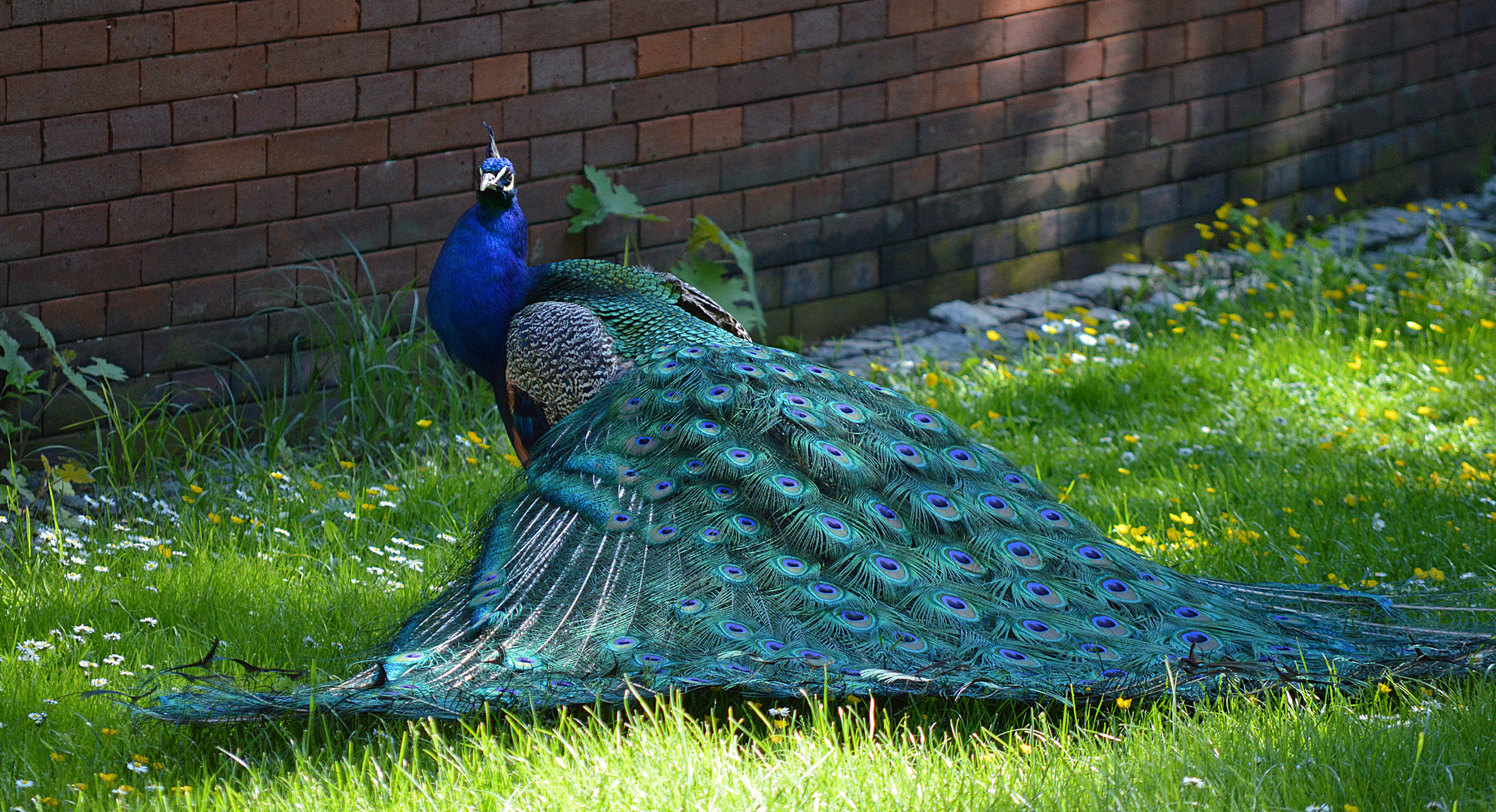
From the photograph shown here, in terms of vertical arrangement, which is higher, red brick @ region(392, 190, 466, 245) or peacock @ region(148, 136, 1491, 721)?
red brick @ region(392, 190, 466, 245)

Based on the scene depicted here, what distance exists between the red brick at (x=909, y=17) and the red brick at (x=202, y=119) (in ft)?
9.21

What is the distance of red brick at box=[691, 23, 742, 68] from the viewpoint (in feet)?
19.3

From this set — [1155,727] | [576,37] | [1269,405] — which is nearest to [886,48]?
[576,37]

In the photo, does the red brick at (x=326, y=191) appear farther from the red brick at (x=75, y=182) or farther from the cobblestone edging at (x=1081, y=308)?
the cobblestone edging at (x=1081, y=308)

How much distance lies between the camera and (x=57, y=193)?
463 cm

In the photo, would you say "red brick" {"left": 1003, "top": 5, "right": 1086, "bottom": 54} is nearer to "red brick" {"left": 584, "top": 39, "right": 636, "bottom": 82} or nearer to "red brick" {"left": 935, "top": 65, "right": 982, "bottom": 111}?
"red brick" {"left": 935, "top": 65, "right": 982, "bottom": 111}

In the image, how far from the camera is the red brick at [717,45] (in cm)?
→ 588

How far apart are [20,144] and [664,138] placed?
234 centimetres

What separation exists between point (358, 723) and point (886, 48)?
169 inches

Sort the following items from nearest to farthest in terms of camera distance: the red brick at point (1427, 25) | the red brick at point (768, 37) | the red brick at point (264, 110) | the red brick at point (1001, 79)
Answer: the red brick at point (264, 110)
the red brick at point (768, 37)
the red brick at point (1001, 79)
the red brick at point (1427, 25)

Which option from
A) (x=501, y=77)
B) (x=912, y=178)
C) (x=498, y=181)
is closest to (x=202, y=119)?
(x=501, y=77)

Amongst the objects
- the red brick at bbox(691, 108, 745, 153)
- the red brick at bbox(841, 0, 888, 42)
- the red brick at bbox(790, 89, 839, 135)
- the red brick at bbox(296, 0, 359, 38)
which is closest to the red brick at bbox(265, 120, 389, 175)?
the red brick at bbox(296, 0, 359, 38)

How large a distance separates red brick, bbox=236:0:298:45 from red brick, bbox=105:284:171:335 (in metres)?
0.87

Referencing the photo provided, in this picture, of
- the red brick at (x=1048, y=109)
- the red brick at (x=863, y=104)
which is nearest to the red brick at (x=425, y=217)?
the red brick at (x=863, y=104)
